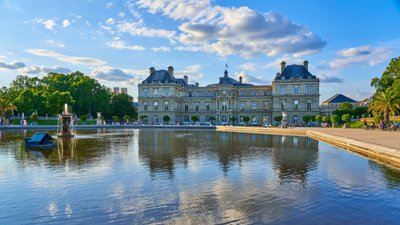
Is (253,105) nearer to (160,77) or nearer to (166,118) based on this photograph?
(166,118)

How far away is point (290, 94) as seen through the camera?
74.1m

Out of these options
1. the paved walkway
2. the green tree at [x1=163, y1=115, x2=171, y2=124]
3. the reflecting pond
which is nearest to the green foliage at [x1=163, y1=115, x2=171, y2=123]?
the green tree at [x1=163, y1=115, x2=171, y2=124]

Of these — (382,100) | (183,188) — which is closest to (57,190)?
(183,188)

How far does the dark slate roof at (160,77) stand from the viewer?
263 ft

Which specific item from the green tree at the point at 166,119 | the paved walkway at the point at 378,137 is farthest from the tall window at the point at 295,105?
the paved walkway at the point at 378,137

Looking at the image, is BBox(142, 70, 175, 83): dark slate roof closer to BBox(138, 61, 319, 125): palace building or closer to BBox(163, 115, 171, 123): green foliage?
BBox(138, 61, 319, 125): palace building

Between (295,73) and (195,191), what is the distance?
229 feet

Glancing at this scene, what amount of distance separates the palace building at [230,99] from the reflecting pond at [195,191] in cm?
6104

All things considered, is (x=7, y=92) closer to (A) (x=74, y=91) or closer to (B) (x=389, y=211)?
(A) (x=74, y=91)

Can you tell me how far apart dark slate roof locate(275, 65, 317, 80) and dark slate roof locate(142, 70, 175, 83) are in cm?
2643

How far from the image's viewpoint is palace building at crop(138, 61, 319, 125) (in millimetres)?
73750

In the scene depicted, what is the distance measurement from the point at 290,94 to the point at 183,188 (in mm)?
68236

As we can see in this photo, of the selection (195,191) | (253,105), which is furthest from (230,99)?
(195,191)

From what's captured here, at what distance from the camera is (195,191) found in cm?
927
